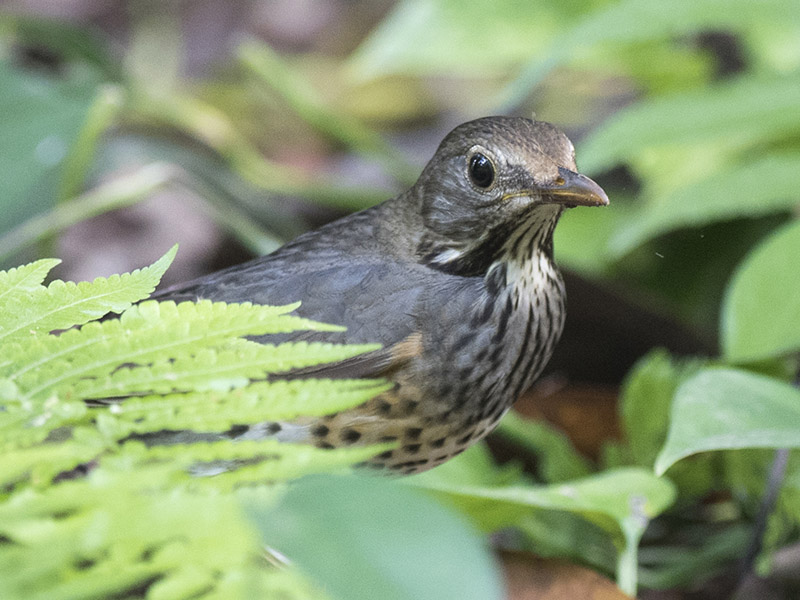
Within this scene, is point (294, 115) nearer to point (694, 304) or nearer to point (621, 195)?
point (621, 195)

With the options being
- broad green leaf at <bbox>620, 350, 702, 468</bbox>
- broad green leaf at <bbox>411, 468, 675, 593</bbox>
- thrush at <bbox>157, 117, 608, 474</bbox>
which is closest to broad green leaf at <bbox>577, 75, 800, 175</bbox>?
broad green leaf at <bbox>620, 350, 702, 468</bbox>

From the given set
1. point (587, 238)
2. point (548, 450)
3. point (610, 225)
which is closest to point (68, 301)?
point (548, 450)

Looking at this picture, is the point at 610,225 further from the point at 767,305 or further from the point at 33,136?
the point at 33,136

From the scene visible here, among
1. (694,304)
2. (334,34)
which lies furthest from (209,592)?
(334,34)

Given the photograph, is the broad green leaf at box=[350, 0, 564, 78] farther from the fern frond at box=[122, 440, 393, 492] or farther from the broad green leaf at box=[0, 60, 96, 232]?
the fern frond at box=[122, 440, 393, 492]

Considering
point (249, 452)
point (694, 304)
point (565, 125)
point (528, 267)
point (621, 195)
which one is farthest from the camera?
point (565, 125)
